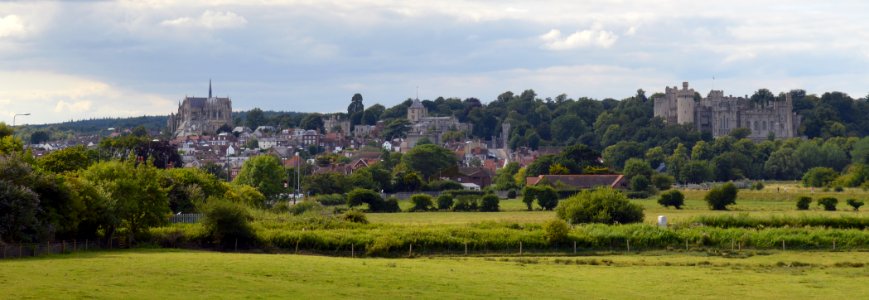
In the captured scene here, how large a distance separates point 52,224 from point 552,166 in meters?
81.6

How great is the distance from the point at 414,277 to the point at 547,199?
53.6 meters

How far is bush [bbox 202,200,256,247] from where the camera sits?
48.1 m

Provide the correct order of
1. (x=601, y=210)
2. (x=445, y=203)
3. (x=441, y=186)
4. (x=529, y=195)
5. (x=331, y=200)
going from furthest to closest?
(x=441, y=186)
(x=331, y=200)
(x=529, y=195)
(x=445, y=203)
(x=601, y=210)

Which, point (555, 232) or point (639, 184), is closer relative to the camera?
point (555, 232)

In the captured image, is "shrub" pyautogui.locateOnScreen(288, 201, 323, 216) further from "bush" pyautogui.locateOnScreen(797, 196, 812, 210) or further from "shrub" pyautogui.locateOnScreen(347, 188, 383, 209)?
"bush" pyautogui.locateOnScreen(797, 196, 812, 210)

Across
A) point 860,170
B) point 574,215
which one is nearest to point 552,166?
point 860,170

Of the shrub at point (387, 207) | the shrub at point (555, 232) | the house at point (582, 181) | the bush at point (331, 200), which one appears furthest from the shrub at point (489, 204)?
the shrub at point (555, 232)

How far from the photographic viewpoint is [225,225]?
48.2 metres

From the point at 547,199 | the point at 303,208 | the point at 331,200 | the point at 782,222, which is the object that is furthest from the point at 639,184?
the point at 782,222

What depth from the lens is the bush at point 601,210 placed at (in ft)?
197

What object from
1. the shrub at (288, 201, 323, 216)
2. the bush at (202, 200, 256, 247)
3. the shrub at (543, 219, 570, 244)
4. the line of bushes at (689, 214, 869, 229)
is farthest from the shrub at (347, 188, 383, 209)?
the bush at (202, 200, 256, 247)

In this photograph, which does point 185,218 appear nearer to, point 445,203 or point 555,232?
point 555,232

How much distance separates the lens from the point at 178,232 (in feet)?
162

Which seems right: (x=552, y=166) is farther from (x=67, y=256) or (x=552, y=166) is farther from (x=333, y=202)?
(x=67, y=256)
